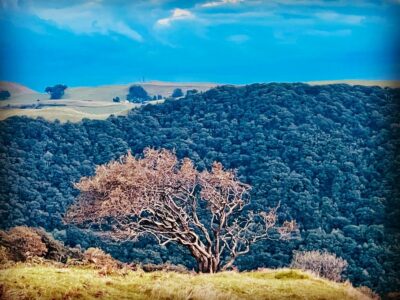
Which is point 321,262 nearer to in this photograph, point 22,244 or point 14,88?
point 22,244

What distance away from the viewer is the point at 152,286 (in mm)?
11180

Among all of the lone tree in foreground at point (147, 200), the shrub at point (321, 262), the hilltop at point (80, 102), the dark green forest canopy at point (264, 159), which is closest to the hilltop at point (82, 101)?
the hilltop at point (80, 102)

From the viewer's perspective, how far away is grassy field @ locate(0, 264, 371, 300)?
34.6 feet

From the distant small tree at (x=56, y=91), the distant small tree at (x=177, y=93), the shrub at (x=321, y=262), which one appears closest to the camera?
the distant small tree at (x=56, y=91)

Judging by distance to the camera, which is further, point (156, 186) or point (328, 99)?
point (328, 99)

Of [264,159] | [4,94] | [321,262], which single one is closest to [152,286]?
[4,94]

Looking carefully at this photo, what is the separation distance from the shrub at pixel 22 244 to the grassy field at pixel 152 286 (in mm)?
1185

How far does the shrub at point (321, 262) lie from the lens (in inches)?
728

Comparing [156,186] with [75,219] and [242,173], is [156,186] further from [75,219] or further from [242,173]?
[242,173]

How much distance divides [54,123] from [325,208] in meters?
9.30

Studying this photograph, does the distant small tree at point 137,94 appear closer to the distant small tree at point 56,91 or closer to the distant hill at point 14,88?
the distant small tree at point 56,91

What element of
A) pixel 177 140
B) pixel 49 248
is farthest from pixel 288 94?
pixel 49 248

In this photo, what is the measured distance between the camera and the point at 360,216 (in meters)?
20.9

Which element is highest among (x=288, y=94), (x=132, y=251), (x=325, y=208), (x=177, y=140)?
(x=288, y=94)
